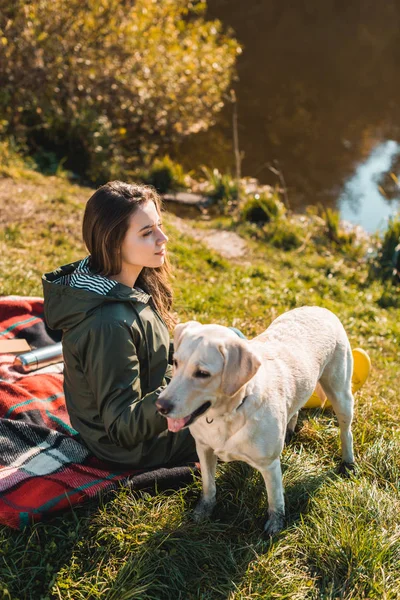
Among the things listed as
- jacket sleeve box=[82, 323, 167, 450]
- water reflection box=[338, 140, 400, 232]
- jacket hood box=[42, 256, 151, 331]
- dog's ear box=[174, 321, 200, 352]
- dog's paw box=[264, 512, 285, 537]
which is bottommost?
water reflection box=[338, 140, 400, 232]

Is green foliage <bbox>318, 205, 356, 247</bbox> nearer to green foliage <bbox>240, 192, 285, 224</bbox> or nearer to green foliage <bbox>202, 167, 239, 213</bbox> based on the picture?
green foliage <bbox>240, 192, 285, 224</bbox>

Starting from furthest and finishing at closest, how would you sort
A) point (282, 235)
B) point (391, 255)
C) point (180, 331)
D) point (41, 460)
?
point (282, 235) → point (391, 255) → point (41, 460) → point (180, 331)

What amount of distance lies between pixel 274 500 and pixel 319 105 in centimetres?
1549

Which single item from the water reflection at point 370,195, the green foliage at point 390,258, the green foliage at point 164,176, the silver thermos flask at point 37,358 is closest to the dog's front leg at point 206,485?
the silver thermos flask at point 37,358

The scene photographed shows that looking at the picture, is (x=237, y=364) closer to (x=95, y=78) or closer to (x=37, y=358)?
(x=37, y=358)

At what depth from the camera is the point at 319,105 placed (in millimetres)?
16906

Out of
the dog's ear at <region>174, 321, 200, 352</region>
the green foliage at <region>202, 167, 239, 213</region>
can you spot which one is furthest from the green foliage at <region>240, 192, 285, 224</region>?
the dog's ear at <region>174, 321, 200, 352</region>

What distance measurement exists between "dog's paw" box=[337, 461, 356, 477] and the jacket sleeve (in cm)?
135

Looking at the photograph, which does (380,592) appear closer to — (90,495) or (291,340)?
(291,340)

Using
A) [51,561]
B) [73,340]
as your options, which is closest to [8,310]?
[73,340]

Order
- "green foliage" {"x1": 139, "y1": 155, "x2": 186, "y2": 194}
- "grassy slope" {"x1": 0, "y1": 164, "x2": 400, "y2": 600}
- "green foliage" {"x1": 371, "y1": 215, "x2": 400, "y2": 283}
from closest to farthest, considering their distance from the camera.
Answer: "grassy slope" {"x1": 0, "y1": 164, "x2": 400, "y2": 600}, "green foliage" {"x1": 371, "y1": 215, "x2": 400, "y2": 283}, "green foliage" {"x1": 139, "y1": 155, "x2": 186, "y2": 194}

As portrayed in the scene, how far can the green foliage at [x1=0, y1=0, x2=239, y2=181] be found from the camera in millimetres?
10133

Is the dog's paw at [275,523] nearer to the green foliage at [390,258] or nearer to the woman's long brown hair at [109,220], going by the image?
the woman's long brown hair at [109,220]

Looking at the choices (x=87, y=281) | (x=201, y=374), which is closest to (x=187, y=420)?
(x=201, y=374)
